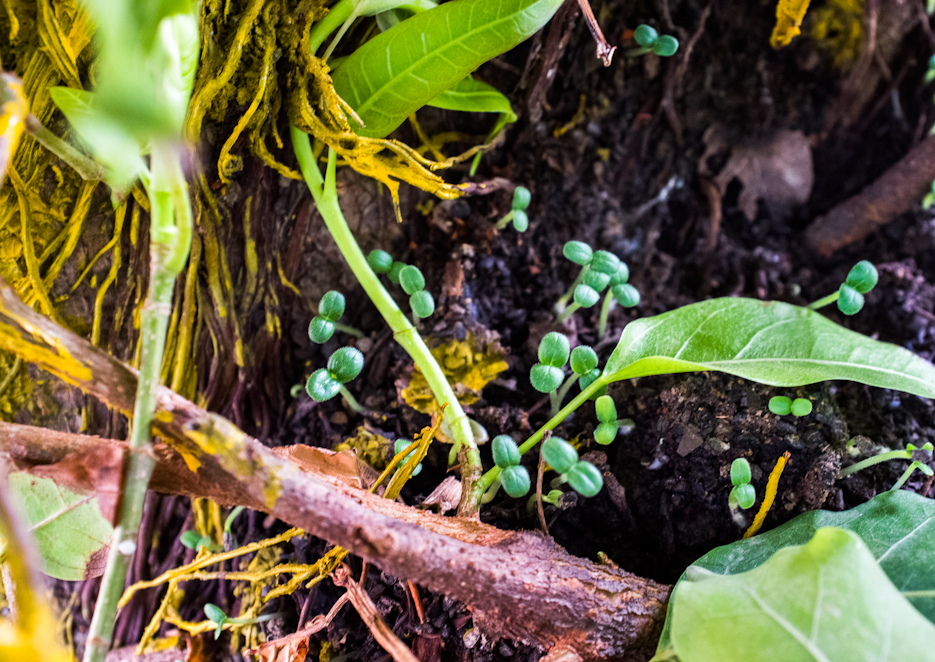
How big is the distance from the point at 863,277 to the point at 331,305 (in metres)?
0.83

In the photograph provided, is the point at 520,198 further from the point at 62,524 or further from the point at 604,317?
the point at 62,524

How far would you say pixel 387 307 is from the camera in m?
0.87

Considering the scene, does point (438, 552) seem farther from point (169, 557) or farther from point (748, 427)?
point (169, 557)

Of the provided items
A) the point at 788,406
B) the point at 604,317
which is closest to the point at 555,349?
the point at 604,317

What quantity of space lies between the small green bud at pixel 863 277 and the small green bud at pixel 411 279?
67 cm

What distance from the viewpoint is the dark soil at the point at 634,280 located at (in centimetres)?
83

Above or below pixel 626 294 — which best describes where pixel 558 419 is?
below

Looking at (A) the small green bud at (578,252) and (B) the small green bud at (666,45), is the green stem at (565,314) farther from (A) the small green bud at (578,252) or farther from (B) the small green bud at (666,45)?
(B) the small green bud at (666,45)

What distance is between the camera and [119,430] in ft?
3.19

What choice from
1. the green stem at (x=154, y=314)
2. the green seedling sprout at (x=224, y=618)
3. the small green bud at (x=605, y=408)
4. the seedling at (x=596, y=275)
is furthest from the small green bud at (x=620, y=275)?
the green seedling sprout at (x=224, y=618)

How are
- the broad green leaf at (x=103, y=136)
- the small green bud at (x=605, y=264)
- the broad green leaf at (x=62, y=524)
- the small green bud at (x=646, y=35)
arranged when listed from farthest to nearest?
the small green bud at (x=646, y=35) < the small green bud at (x=605, y=264) < the broad green leaf at (x=62, y=524) < the broad green leaf at (x=103, y=136)

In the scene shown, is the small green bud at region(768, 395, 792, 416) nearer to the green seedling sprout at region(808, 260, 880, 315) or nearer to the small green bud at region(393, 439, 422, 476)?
the green seedling sprout at region(808, 260, 880, 315)

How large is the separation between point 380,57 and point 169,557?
949 mm

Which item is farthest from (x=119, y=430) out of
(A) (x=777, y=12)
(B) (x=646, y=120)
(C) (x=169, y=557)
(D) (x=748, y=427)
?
(A) (x=777, y=12)
